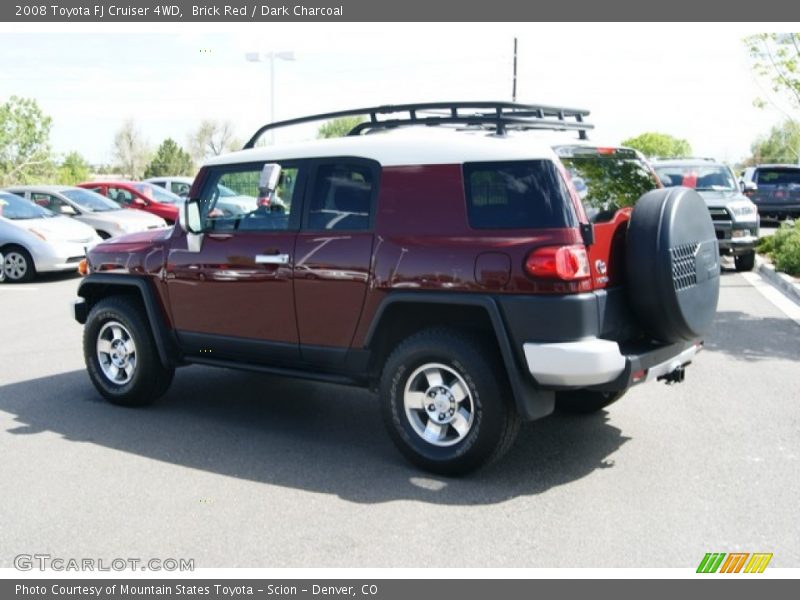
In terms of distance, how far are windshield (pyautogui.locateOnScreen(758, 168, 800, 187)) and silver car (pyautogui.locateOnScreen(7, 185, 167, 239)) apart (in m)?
17.0

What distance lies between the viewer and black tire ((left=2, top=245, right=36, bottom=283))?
45.9ft

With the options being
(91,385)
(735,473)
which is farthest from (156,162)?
(735,473)

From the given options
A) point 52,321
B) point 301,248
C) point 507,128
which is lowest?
point 52,321

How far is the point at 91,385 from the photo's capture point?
23.4ft

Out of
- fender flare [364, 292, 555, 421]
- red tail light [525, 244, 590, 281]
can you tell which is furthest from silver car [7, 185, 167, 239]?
red tail light [525, 244, 590, 281]

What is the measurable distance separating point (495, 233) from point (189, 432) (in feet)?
8.57

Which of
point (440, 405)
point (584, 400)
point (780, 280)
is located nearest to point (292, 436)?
point (440, 405)

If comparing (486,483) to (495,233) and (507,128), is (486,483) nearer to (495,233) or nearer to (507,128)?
(495,233)

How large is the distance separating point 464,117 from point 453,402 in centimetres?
178

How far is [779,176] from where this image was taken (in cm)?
2436

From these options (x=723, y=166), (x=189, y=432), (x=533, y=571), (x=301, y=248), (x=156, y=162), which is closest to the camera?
(x=533, y=571)

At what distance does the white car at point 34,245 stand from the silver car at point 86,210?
156cm

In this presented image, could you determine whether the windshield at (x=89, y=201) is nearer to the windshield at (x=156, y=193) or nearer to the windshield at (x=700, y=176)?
the windshield at (x=156, y=193)

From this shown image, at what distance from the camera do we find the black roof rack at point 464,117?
514 cm
